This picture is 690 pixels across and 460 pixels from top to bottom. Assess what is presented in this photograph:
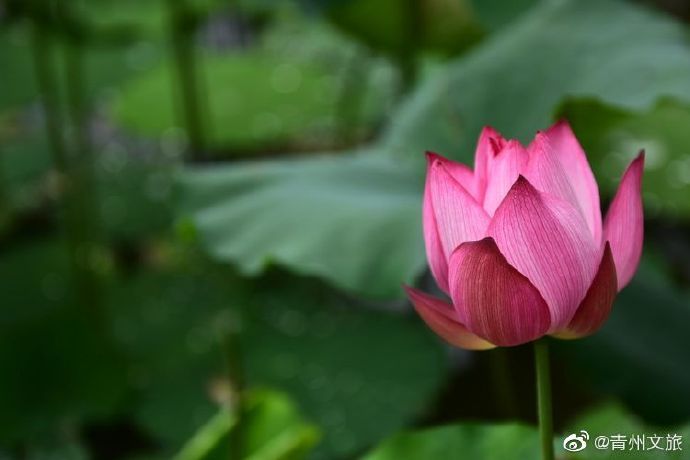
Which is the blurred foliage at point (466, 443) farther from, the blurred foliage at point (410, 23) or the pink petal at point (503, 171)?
the blurred foliage at point (410, 23)

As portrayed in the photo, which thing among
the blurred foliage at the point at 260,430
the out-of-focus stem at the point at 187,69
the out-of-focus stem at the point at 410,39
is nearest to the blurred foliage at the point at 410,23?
the out-of-focus stem at the point at 410,39

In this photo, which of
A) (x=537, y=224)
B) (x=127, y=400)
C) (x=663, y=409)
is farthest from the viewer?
(x=127, y=400)

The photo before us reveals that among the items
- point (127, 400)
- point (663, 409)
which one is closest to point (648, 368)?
→ point (663, 409)

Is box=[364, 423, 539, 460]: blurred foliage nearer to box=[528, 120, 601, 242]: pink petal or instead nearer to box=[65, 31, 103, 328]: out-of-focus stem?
box=[528, 120, 601, 242]: pink petal

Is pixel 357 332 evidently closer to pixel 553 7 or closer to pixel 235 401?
pixel 553 7

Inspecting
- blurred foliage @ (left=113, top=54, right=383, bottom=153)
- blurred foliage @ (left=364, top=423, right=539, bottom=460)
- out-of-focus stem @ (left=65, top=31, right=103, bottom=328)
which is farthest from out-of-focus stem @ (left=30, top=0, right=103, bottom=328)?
blurred foliage @ (left=364, top=423, right=539, bottom=460)

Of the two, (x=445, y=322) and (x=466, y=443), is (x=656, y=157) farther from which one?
(x=445, y=322)

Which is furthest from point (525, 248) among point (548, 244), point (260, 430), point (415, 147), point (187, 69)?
point (187, 69)
